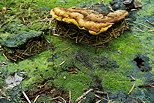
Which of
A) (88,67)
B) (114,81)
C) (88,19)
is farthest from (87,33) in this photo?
(114,81)

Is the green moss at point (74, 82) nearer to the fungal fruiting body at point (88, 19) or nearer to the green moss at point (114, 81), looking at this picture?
the green moss at point (114, 81)

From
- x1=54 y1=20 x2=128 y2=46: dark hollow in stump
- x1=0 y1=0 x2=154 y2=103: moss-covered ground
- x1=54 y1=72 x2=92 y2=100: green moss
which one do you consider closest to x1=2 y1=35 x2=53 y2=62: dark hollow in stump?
x1=0 y1=0 x2=154 y2=103: moss-covered ground

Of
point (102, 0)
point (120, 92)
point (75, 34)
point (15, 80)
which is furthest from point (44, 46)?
point (102, 0)

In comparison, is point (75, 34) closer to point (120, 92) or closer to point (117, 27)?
point (117, 27)

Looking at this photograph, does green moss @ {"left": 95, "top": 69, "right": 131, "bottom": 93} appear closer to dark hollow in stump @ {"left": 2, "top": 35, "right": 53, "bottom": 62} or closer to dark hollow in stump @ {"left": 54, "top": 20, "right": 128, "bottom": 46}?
dark hollow in stump @ {"left": 54, "top": 20, "right": 128, "bottom": 46}

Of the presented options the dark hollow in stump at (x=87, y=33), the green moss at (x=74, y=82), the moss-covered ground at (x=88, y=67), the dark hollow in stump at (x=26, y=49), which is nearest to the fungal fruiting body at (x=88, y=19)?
the dark hollow in stump at (x=87, y=33)

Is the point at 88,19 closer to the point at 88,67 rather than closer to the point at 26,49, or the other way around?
the point at 88,67
